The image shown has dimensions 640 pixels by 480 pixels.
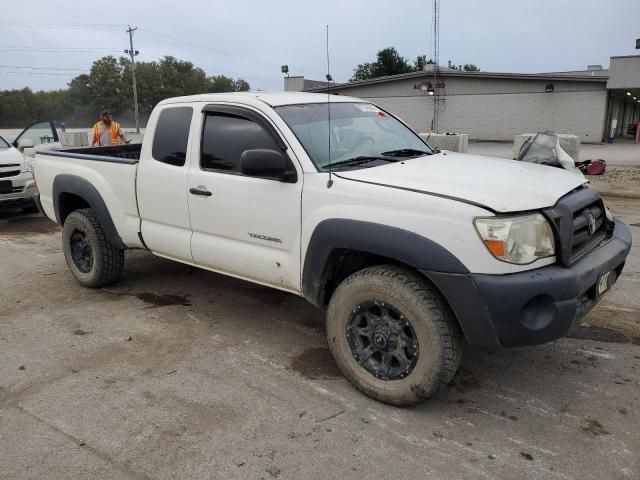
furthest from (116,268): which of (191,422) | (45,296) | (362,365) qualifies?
(362,365)

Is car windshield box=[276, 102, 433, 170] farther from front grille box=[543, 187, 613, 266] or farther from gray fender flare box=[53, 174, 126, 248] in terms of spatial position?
gray fender flare box=[53, 174, 126, 248]

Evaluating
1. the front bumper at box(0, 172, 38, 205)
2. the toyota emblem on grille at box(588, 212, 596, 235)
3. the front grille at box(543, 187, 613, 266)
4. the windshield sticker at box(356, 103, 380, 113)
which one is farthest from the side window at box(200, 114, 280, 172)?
the front bumper at box(0, 172, 38, 205)

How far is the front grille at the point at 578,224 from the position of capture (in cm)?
296

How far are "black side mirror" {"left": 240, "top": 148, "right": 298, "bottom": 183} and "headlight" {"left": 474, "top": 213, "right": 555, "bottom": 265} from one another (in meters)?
1.31

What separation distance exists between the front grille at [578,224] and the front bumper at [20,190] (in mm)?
8297

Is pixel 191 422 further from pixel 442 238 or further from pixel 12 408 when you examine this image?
pixel 442 238

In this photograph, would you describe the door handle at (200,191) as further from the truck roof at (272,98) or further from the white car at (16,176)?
the white car at (16,176)

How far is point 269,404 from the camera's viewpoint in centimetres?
336

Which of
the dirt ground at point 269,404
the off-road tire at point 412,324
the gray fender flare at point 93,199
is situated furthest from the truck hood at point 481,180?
the gray fender flare at point 93,199

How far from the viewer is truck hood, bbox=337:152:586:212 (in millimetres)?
2963

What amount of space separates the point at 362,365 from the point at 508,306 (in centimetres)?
101

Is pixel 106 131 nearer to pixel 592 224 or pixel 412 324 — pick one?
pixel 412 324

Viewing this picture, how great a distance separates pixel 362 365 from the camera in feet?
11.2

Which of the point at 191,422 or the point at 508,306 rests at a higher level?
the point at 508,306
